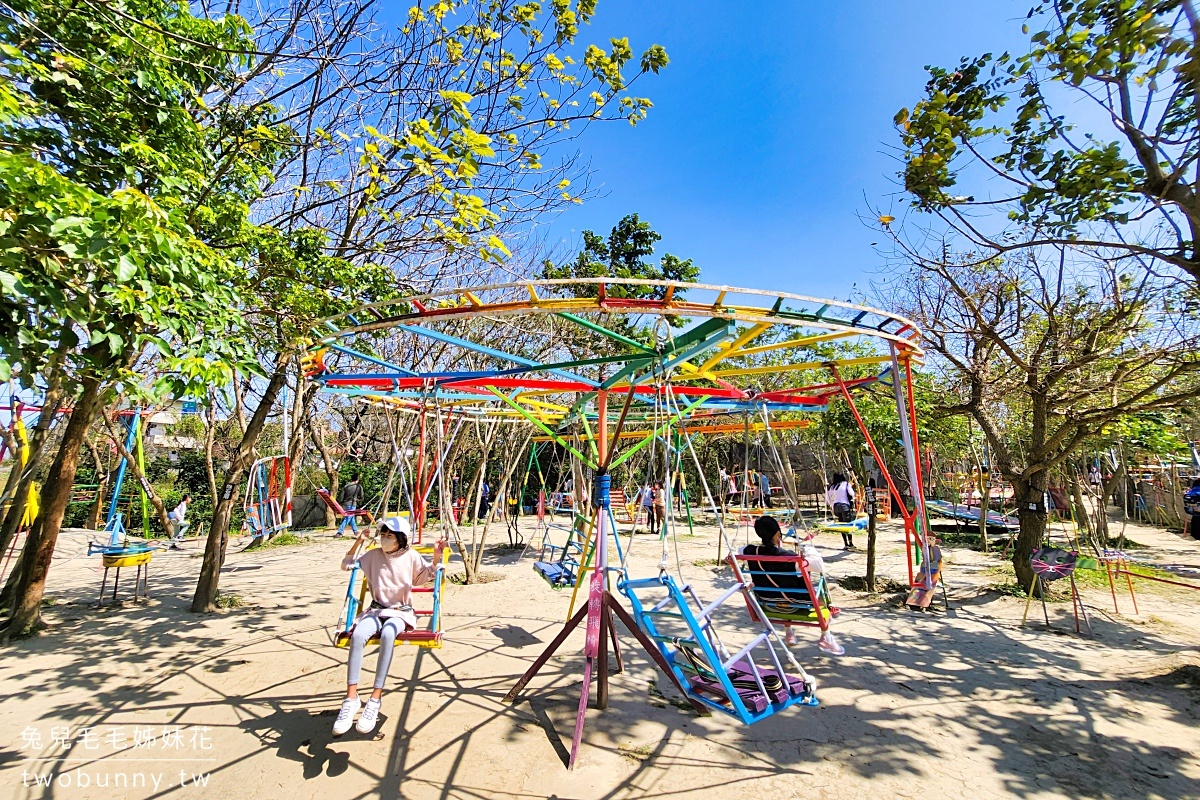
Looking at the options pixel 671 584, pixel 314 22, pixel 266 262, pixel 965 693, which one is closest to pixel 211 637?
pixel 266 262

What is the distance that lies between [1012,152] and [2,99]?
7.80 m

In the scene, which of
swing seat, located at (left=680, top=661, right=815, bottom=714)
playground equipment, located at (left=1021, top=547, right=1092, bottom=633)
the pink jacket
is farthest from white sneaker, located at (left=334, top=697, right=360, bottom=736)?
playground equipment, located at (left=1021, top=547, right=1092, bottom=633)

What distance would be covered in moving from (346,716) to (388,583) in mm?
1031

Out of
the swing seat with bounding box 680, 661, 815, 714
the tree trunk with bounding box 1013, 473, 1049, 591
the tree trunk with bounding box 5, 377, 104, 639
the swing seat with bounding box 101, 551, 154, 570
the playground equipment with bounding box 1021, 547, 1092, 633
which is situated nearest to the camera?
the swing seat with bounding box 680, 661, 815, 714

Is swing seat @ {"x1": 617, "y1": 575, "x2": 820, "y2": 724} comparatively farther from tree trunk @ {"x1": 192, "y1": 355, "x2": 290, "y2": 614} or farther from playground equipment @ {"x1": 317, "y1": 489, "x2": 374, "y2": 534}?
tree trunk @ {"x1": 192, "y1": 355, "x2": 290, "y2": 614}

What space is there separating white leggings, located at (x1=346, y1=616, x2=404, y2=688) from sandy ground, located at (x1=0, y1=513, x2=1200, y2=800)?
48cm

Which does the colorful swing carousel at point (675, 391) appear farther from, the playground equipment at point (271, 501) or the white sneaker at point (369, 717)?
the playground equipment at point (271, 501)

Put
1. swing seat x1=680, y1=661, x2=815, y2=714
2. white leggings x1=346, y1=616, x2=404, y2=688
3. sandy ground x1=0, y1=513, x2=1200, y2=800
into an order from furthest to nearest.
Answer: white leggings x1=346, y1=616, x2=404, y2=688 → swing seat x1=680, y1=661, x2=815, y2=714 → sandy ground x1=0, y1=513, x2=1200, y2=800

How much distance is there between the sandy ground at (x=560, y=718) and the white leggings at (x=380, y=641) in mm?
480

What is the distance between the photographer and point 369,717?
381cm

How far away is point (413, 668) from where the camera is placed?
5.44 metres

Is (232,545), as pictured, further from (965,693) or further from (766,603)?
(965,693)

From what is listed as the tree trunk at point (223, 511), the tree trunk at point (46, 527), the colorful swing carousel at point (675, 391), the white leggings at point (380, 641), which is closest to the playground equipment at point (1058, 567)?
the colorful swing carousel at point (675, 391)

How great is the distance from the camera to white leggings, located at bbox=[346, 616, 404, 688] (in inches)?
156
